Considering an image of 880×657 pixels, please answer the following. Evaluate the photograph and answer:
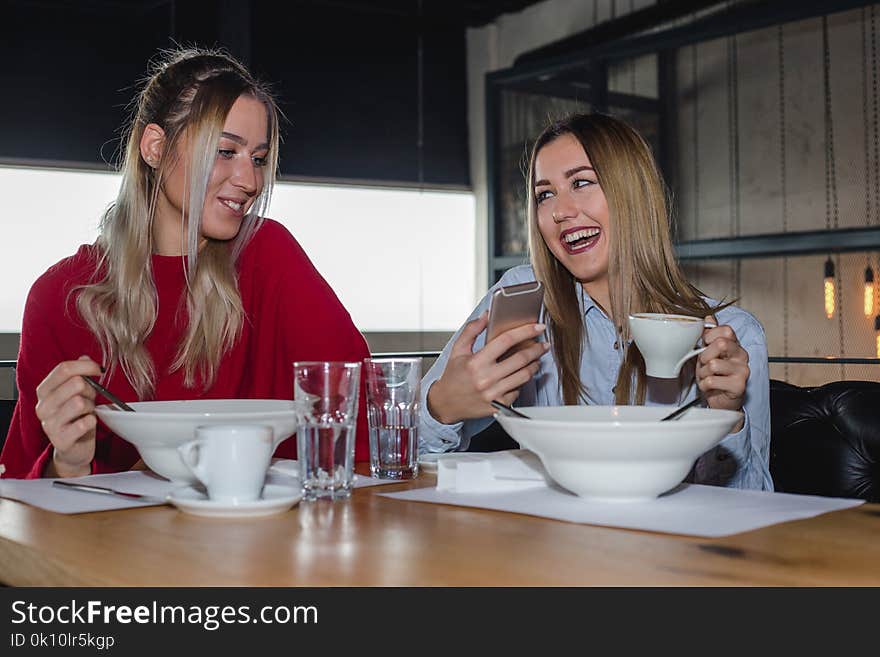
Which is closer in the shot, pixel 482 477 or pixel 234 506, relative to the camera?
pixel 234 506

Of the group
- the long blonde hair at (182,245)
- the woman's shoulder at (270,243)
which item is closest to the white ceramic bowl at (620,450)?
the long blonde hair at (182,245)

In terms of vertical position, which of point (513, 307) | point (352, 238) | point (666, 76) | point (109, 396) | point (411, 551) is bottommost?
point (411, 551)

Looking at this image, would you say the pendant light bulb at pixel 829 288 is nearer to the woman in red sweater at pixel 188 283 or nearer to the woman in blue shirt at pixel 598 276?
the woman in blue shirt at pixel 598 276

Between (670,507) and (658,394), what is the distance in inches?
29.9

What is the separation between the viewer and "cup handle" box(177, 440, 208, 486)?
3.20 feet

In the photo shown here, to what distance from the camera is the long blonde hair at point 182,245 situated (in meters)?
1.78

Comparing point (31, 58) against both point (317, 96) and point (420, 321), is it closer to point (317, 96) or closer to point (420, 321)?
point (317, 96)

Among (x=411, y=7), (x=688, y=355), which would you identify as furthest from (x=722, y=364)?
(x=411, y=7)

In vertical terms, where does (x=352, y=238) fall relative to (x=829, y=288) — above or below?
above

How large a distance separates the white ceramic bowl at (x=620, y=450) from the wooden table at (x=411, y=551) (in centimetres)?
8

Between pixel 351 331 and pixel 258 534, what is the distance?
1.15 meters

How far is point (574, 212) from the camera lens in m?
1.84

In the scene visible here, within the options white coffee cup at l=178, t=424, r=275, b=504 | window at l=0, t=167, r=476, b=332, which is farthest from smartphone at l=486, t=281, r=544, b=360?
window at l=0, t=167, r=476, b=332

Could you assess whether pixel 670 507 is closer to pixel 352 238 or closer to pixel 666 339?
pixel 666 339
